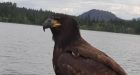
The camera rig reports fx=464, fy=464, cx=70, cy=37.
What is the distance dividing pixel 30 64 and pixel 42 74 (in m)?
8.09

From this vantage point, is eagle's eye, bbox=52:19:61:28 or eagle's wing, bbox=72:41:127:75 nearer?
eagle's wing, bbox=72:41:127:75

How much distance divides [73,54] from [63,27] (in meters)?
0.51

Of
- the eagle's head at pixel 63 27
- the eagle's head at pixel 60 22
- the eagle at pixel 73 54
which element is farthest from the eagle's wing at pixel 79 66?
the eagle's head at pixel 60 22

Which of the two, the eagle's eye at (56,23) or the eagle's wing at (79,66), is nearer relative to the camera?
the eagle's wing at (79,66)

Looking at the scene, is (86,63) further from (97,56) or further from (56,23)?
(56,23)

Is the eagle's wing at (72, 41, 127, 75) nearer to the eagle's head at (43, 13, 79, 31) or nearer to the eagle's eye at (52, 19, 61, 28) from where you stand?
the eagle's head at (43, 13, 79, 31)

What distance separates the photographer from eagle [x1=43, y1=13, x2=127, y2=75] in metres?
7.93

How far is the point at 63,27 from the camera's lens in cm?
823

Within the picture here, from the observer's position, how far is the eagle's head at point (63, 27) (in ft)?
26.7

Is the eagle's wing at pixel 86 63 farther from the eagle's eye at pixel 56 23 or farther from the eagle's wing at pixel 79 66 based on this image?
the eagle's eye at pixel 56 23

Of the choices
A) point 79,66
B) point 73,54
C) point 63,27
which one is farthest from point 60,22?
point 79,66

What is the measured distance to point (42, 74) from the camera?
3853cm

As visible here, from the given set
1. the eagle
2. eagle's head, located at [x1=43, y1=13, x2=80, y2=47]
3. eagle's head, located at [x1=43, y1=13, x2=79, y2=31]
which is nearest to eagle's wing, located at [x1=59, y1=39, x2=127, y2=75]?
the eagle

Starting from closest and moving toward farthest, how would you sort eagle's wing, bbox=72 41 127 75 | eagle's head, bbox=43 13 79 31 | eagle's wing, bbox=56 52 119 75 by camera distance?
eagle's wing, bbox=56 52 119 75
eagle's wing, bbox=72 41 127 75
eagle's head, bbox=43 13 79 31
